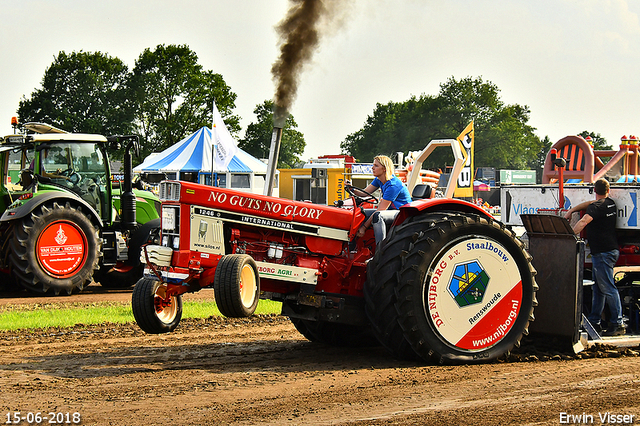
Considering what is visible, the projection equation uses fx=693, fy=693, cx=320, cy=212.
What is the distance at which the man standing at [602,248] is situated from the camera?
7.13 m

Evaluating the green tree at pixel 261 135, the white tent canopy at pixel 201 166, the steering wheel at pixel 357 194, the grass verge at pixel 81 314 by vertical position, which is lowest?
the grass verge at pixel 81 314

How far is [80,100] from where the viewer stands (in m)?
52.8

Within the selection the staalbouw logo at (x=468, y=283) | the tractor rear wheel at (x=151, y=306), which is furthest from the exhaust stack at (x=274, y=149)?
the staalbouw logo at (x=468, y=283)

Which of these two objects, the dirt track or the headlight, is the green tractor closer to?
the dirt track

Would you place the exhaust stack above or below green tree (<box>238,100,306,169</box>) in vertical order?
below

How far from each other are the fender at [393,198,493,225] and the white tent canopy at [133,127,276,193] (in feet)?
71.5

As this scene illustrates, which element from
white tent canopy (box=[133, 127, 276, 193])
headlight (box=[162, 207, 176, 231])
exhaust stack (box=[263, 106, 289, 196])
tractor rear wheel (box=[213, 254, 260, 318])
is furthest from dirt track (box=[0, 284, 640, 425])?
white tent canopy (box=[133, 127, 276, 193])

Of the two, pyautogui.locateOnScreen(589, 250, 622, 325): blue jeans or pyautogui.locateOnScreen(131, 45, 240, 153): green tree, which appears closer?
pyautogui.locateOnScreen(589, 250, 622, 325): blue jeans

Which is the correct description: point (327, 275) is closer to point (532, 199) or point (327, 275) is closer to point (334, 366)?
point (334, 366)

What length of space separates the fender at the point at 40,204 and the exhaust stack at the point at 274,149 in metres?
4.31

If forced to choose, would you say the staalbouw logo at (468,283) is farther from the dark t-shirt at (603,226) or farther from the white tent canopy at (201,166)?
the white tent canopy at (201,166)

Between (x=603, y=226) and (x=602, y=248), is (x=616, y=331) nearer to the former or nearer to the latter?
(x=602, y=248)

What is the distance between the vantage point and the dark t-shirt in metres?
7.24

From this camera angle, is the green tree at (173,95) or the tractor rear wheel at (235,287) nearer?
the tractor rear wheel at (235,287)
